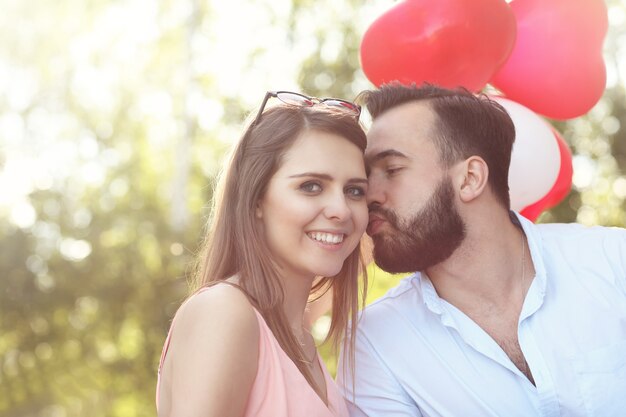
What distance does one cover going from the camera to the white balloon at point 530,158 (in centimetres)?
298

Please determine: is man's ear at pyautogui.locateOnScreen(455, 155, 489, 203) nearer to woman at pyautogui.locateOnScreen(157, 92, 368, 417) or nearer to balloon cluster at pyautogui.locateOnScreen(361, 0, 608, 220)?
balloon cluster at pyautogui.locateOnScreen(361, 0, 608, 220)

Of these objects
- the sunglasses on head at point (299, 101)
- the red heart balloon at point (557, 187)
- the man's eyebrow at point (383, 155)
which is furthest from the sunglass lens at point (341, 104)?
the red heart balloon at point (557, 187)

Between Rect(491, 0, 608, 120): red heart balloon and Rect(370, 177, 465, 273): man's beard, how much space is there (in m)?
0.79

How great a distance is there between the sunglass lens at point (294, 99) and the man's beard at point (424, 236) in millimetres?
478

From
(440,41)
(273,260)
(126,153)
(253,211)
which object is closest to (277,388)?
(273,260)

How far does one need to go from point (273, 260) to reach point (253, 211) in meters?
0.16

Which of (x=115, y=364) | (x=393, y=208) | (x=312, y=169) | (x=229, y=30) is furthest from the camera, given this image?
(x=229, y=30)

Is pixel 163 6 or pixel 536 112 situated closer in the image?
pixel 536 112

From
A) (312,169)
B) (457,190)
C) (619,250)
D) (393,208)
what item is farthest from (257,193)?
(619,250)

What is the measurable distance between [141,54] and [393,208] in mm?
11286

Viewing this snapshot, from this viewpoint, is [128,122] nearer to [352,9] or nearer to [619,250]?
[352,9]

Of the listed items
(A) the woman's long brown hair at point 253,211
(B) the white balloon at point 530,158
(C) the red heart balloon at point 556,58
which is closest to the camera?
(A) the woman's long brown hair at point 253,211

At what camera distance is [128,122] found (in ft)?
44.5

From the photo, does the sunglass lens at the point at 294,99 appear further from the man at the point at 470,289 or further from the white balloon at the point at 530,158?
the white balloon at the point at 530,158
